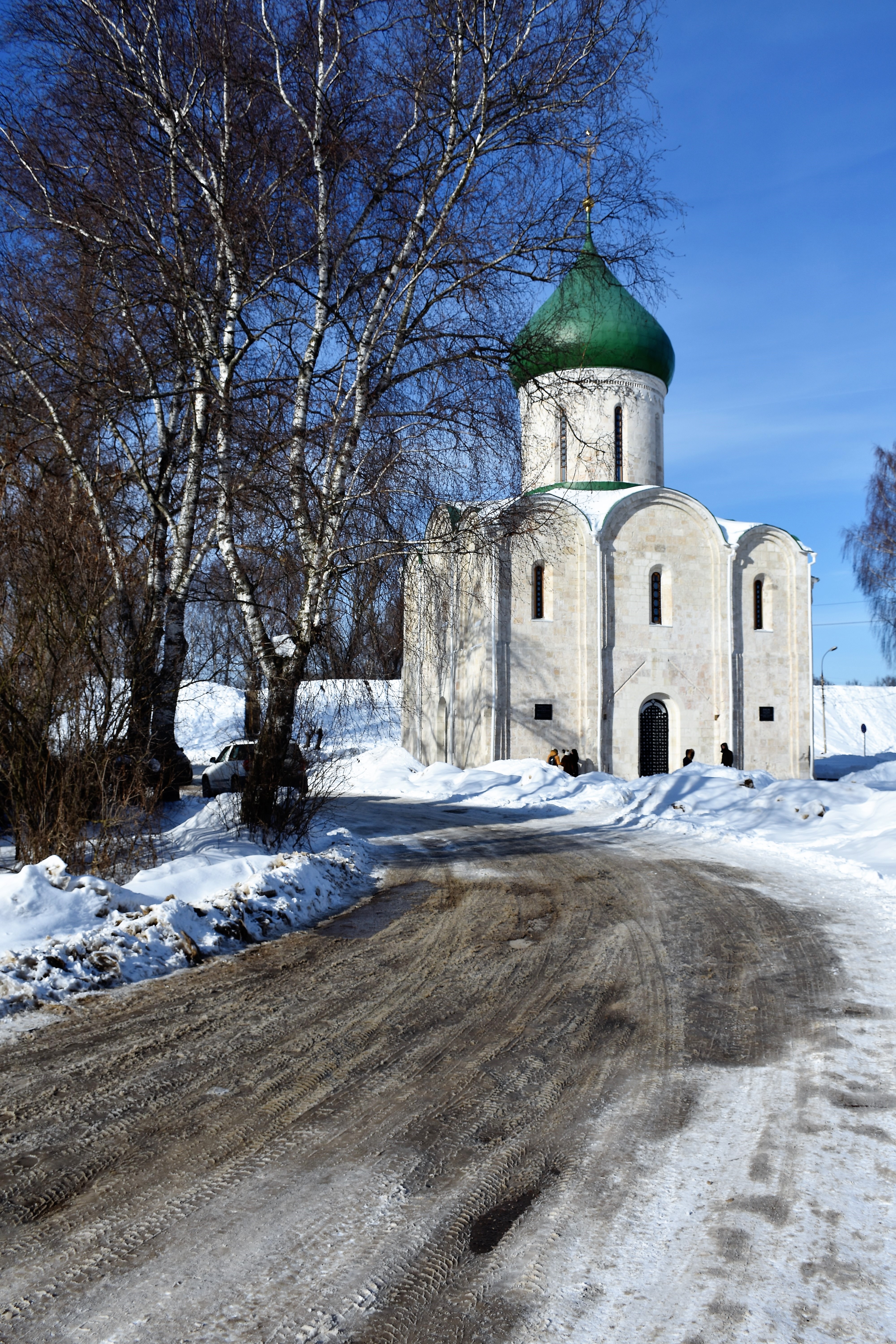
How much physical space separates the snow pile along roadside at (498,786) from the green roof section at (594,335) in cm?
865

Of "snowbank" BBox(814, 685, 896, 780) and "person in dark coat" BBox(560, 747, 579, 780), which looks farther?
"snowbank" BBox(814, 685, 896, 780)

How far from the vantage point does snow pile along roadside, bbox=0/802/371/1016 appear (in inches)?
203

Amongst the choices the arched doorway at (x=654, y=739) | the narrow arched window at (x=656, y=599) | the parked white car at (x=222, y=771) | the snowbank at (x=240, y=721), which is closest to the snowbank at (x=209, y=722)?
the snowbank at (x=240, y=721)

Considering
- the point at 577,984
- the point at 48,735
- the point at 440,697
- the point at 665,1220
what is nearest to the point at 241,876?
the point at 48,735

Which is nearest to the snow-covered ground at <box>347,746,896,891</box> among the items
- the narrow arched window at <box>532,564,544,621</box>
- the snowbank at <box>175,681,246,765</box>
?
the narrow arched window at <box>532,564,544,621</box>

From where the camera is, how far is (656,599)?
28500 millimetres

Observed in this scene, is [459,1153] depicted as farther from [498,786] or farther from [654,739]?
[654,739]

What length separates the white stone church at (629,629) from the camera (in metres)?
26.8

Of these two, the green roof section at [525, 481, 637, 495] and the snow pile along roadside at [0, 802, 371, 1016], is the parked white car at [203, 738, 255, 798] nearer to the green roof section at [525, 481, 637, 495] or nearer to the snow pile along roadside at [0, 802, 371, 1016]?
the snow pile along roadside at [0, 802, 371, 1016]

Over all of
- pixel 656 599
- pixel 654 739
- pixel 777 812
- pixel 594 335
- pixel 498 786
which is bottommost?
pixel 777 812

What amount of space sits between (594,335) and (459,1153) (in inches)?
1054

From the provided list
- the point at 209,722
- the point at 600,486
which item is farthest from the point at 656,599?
the point at 209,722

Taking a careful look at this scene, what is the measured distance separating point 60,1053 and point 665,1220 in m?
2.82

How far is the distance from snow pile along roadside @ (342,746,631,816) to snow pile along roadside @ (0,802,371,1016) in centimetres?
952
